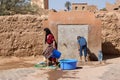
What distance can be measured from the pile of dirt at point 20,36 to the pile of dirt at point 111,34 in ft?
10.9

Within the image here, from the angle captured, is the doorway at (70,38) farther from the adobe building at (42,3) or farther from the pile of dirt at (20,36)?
the adobe building at (42,3)

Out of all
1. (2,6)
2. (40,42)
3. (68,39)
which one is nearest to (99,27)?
(68,39)

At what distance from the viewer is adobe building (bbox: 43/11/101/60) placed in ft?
47.8

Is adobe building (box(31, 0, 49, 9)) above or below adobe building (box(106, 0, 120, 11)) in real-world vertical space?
above

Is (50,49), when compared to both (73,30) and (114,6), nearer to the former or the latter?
(73,30)

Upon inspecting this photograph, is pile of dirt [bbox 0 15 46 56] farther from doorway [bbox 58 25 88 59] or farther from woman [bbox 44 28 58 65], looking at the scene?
woman [bbox 44 28 58 65]

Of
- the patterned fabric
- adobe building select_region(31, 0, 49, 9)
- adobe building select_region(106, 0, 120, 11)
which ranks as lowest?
the patterned fabric

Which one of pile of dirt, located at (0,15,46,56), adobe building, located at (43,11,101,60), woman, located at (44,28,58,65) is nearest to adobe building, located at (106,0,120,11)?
pile of dirt, located at (0,15,46,56)

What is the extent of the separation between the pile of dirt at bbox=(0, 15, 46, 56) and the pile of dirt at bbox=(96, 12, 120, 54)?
3.33m

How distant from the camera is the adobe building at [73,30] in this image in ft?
47.8

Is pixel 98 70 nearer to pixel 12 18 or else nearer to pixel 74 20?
pixel 74 20

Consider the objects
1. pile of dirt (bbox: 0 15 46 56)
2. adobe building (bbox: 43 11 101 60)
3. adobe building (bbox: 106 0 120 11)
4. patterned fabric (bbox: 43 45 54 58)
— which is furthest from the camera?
adobe building (bbox: 106 0 120 11)

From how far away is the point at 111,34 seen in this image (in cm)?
1628

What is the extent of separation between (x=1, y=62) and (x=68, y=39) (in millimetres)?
3414
